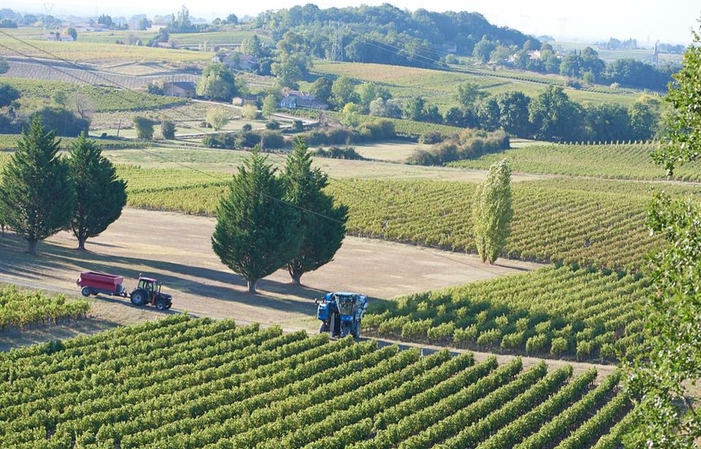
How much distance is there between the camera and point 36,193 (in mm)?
55656

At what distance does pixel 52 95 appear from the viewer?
139 metres

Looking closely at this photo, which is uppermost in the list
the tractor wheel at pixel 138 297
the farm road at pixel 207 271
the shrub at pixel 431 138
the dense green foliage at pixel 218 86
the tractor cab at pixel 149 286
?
the dense green foliage at pixel 218 86

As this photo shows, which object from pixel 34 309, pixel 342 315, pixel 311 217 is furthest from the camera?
pixel 311 217

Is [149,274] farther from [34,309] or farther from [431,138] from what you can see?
[431,138]

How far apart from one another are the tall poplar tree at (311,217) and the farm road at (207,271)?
1423 mm

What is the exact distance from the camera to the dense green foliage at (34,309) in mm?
43531

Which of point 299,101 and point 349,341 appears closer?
point 349,341

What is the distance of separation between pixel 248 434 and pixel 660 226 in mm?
17514

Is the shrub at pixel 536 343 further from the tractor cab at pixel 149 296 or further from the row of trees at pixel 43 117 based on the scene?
the row of trees at pixel 43 117

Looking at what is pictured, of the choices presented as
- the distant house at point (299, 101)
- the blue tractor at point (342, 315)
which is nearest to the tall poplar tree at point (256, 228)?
the blue tractor at point (342, 315)

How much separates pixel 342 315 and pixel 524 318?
31.0 feet

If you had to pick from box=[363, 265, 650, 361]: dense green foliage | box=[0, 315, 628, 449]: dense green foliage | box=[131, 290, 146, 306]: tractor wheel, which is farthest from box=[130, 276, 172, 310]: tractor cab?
box=[363, 265, 650, 361]: dense green foliage

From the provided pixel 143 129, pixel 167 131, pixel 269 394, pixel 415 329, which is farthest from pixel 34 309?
pixel 167 131

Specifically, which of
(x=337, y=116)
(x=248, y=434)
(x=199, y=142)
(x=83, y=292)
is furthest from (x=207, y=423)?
(x=337, y=116)
